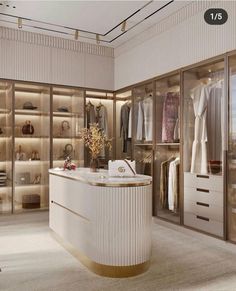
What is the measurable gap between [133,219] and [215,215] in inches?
65.3

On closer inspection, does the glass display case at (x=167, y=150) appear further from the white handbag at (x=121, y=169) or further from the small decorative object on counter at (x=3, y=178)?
the small decorative object on counter at (x=3, y=178)

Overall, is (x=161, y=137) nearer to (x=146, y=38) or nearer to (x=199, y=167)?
(x=199, y=167)

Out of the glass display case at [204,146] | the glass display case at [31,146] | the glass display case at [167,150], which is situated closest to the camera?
the glass display case at [204,146]

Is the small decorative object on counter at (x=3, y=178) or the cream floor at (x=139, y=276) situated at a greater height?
the small decorative object on counter at (x=3, y=178)

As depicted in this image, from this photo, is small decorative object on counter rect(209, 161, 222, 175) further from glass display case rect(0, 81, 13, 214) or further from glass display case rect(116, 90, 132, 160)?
glass display case rect(0, 81, 13, 214)

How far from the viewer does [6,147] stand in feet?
18.8

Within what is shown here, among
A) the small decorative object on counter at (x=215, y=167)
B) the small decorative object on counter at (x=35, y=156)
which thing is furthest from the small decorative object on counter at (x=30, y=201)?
the small decorative object on counter at (x=215, y=167)

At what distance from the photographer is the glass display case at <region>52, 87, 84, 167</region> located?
244 inches

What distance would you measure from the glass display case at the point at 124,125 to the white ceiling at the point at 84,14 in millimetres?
1348

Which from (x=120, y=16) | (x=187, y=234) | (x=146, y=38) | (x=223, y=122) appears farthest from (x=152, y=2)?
(x=187, y=234)

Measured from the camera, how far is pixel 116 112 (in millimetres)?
6723

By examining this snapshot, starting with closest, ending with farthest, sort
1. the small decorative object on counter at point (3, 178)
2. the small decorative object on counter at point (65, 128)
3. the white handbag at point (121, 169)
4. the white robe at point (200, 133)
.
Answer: the white handbag at point (121, 169)
the white robe at point (200, 133)
the small decorative object on counter at point (3, 178)
the small decorative object on counter at point (65, 128)

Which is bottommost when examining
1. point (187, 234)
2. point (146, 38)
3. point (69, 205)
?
point (187, 234)

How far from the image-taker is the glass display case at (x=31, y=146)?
580 centimetres
